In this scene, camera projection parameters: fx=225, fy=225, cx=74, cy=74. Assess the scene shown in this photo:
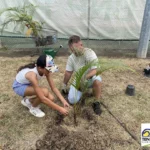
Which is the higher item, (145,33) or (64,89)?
(145,33)

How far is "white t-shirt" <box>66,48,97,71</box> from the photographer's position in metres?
2.97

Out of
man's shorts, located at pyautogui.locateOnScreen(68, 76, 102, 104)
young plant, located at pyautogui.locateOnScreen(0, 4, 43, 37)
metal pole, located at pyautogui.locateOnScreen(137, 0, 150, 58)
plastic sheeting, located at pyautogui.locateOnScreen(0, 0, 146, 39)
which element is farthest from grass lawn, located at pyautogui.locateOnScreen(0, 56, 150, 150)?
plastic sheeting, located at pyautogui.locateOnScreen(0, 0, 146, 39)

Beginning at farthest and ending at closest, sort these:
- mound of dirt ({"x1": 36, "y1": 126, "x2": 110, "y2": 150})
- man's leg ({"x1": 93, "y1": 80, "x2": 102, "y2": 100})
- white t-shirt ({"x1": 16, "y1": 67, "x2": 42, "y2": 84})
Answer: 1. man's leg ({"x1": 93, "y1": 80, "x2": 102, "y2": 100})
2. white t-shirt ({"x1": 16, "y1": 67, "x2": 42, "y2": 84})
3. mound of dirt ({"x1": 36, "y1": 126, "x2": 110, "y2": 150})

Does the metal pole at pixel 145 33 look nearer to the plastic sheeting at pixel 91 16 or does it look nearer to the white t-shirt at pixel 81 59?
the plastic sheeting at pixel 91 16

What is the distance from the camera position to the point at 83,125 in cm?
274

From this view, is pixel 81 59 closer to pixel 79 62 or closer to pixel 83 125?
pixel 79 62

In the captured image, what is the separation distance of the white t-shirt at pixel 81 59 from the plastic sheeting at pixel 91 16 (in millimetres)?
2386

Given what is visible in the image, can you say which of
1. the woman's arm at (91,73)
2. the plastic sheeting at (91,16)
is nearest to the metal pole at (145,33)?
the plastic sheeting at (91,16)

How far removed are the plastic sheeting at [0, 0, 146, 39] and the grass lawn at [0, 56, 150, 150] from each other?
2.04 m

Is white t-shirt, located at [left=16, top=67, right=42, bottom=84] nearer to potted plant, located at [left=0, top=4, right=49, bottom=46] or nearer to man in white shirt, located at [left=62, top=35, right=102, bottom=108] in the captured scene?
man in white shirt, located at [left=62, top=35, right=102, bottom=108]

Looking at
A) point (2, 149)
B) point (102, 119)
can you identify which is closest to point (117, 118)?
point (102, 119)

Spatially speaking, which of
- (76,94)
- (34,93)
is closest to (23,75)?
(34,93)

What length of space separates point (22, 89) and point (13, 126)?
0.46m

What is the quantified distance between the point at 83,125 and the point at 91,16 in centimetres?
321
